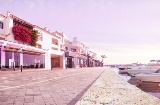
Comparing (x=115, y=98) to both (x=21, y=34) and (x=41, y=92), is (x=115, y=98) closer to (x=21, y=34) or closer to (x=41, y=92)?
(x=41, y=92)

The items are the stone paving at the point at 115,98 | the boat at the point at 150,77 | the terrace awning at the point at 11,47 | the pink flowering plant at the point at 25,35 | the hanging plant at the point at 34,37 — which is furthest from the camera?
the hanging plant at the point at 34,37

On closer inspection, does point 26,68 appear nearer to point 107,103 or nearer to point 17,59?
point 17,59

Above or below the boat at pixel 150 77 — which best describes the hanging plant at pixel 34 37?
above

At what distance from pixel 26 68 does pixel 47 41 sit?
11.3 m

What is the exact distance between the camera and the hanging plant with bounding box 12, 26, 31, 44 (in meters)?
28.3

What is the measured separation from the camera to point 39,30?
1447 inches

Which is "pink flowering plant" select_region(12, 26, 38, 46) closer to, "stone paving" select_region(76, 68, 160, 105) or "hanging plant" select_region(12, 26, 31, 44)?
"hanging plant" select_region(12, 26, 31, 44)

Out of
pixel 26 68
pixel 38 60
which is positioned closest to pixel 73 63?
pixel 38 60

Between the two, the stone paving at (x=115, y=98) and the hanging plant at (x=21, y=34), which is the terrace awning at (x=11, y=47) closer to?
the hanging plant at (x=21, y=34)

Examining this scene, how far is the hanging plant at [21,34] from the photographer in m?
28.3

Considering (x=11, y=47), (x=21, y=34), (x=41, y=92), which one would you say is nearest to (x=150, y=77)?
(x=41, y=92)

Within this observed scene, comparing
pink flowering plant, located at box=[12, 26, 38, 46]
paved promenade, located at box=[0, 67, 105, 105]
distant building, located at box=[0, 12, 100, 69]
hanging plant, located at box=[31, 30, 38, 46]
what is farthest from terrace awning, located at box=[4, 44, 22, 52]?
paved promenade, located at box=[0, 67, 105, 105]

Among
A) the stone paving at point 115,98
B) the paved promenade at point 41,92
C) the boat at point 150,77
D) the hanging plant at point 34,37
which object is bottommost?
the boat at point 150,77

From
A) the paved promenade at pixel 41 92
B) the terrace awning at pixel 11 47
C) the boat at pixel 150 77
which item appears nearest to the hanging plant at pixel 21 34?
the terrace awning at pixel 11 47
